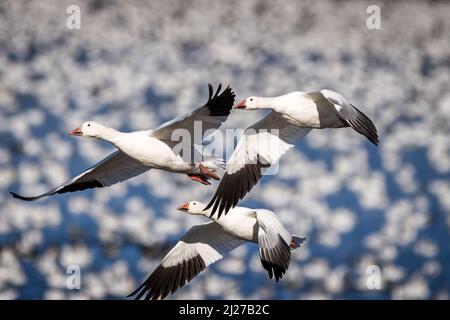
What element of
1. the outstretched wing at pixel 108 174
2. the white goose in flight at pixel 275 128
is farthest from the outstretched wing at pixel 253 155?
the outstretched wing at pixel 108 174

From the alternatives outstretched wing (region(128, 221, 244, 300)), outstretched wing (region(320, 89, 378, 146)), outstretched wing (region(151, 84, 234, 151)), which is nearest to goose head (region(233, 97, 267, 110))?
outstretched wing (region(151, 84, 234, 151))

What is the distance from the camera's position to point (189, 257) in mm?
4852

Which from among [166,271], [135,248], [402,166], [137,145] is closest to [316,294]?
[135,248]

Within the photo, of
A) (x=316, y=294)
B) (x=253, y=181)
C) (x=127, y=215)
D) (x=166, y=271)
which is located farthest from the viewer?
(x=127, y=215)

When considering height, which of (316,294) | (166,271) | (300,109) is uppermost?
(300,109)

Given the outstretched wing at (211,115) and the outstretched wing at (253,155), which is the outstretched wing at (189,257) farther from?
the outstretched wing at (211,115)

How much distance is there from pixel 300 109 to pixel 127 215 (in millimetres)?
4751

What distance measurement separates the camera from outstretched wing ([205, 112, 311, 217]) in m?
4.29

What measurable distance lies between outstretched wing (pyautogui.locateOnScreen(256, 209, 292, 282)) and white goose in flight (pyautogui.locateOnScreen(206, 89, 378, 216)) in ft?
0.70

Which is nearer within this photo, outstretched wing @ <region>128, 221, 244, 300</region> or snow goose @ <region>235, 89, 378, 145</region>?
snow goose @ <region>235, 89, 378, 145</region>

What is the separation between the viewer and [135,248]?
27.6ft

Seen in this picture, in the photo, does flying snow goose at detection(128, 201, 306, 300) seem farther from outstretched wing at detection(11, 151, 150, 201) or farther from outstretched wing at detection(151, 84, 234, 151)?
outstretched wing at detection(151, 84, 234, 151)

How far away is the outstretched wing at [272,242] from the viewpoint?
14.1ft

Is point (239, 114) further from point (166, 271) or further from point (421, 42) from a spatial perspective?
point (166, 271)
